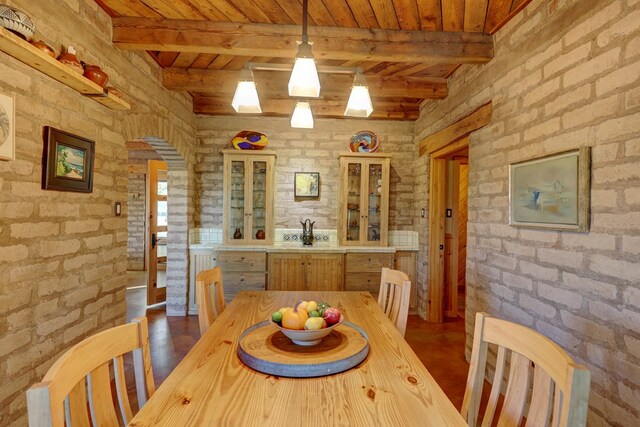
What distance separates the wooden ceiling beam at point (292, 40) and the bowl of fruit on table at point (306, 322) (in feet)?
6.64

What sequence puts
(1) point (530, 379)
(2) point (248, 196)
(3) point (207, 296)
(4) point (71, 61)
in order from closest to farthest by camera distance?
(1) point (530, 379) < (4) point (71, 61) < (3) point (207, 296) < (2) point (248, 196)

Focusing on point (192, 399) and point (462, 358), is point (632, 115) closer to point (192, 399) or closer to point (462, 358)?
point (192, 399)

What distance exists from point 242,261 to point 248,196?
80cm

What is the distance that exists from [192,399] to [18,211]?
1456mm

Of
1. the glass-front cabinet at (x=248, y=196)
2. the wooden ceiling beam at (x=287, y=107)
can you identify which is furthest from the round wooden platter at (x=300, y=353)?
the wooden ceiling beam at (x=287, y=107)

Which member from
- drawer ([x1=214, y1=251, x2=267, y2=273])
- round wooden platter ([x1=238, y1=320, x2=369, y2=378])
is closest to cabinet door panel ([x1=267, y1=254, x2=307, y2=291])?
drawer ([x1=214, y1=251, x2=267, y2=273])

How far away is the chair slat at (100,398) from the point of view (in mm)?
984

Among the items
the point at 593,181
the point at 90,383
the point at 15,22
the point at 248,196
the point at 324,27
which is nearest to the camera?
the point at 90,383

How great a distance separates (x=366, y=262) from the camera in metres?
4.19

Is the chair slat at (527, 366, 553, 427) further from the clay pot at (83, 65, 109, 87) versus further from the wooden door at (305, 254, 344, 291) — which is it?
the wooden door at (305, 254, 344, 291)

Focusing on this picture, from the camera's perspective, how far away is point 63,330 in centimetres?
Result: 210

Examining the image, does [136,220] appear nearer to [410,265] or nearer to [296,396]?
[410,265]

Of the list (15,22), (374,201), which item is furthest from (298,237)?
(15,22)

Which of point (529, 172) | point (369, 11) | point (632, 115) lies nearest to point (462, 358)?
point (529, 172)
